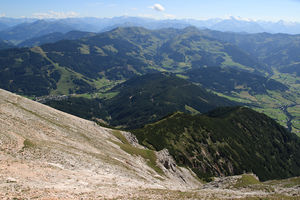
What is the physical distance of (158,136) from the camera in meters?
156

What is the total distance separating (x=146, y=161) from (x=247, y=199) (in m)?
53.7

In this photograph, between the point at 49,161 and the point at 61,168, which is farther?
the point at 49,161

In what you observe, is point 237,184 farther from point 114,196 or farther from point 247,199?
point 114,196

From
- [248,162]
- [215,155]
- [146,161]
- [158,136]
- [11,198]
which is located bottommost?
[248,162]

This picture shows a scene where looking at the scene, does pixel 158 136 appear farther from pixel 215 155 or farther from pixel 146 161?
pixel 146 161

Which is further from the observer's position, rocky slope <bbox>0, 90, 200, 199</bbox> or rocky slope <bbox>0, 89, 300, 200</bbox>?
rocky slope <bbox>0, 89, 300, 200</bbox>

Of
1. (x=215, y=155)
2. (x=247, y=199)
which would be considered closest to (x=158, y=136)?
(x=215, y=155)

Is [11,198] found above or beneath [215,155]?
above

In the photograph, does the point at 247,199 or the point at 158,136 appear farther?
the point at 158,136

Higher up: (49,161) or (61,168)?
(49,161)

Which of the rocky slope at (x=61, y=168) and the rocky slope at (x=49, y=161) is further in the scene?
the rocky slope at (x=61, y=168)

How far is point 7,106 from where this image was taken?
69.1m

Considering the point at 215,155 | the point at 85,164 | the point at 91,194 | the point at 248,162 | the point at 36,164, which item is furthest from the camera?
the point at 248,162

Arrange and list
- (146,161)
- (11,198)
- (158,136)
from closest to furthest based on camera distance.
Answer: (11,198) → (146,161) → (158,136)
